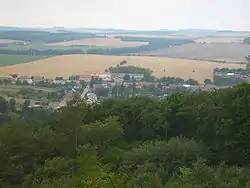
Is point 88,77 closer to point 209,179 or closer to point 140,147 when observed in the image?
→ point 140,147

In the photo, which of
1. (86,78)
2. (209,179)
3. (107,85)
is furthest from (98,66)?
(209,179)

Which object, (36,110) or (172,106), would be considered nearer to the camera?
(172,106)

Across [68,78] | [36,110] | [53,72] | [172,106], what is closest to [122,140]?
[172,106]

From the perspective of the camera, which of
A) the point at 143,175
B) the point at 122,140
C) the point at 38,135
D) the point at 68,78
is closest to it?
the point at 143,175

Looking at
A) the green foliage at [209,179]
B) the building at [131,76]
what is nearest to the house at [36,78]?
the building at [131,76]

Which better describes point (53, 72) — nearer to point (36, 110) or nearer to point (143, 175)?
point (36, 110)

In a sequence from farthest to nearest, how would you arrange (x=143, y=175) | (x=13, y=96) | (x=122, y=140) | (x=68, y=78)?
(x=68, y=78) → (x=13, y=96) → (x=122, y=140) → (x=143, y=175)

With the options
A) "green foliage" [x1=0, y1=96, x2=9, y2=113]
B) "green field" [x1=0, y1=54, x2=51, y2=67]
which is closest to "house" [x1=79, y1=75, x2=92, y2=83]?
"green field" [x1=0, y1=54, x2=51, y2=67]
